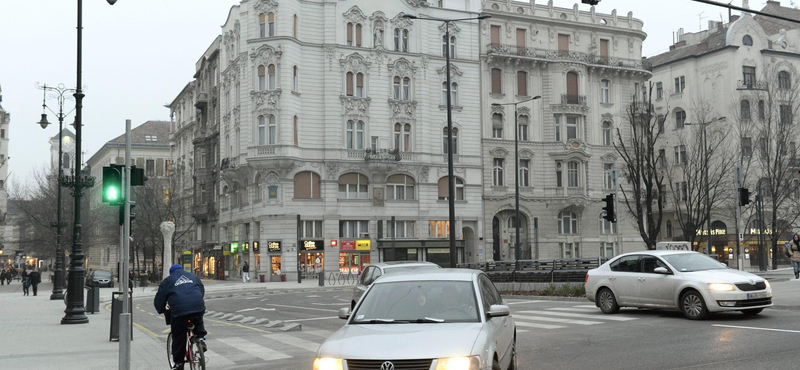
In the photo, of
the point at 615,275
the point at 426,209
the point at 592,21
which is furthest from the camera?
the point at 592,21

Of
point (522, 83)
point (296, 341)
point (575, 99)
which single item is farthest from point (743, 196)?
point (575, 99)

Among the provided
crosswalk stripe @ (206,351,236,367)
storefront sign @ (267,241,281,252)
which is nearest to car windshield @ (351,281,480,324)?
crosswalk stripe @ (206,351,236,367)

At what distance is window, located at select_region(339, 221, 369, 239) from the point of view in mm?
56344

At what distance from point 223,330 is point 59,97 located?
71.1 feet

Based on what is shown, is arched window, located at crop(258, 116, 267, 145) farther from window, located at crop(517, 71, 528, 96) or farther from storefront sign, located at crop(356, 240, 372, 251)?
window, located at crop(517, 71, 528, 96)

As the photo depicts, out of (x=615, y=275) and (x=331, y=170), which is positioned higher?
(x=331, y=170)

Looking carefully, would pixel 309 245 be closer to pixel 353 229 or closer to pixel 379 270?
pixel 353 229

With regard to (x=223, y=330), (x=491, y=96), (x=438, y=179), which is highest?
(x=491, y=96)

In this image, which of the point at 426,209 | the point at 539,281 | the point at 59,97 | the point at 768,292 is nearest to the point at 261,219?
the point at 426,209

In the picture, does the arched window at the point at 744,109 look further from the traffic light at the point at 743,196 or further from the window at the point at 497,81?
the traffic light at the point at 743,196

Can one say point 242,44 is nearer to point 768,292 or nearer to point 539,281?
point 539,281

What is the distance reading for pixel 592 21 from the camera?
64.8 m

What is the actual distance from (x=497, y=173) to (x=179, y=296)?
52.4m

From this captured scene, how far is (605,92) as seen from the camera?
65.4 meters
